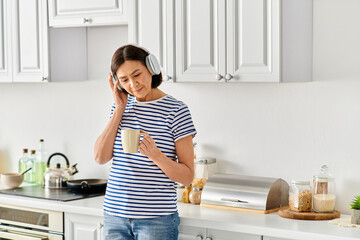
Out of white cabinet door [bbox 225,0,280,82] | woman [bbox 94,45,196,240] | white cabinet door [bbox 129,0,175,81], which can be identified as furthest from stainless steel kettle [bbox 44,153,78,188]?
white cabinet door [bbox 225,0,280,82]

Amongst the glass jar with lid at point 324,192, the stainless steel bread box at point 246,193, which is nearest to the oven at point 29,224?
the stainless steel bread box at point 246,193

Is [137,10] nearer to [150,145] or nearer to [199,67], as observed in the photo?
[199,67]

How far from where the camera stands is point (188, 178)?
271cm

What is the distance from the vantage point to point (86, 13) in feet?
11.9

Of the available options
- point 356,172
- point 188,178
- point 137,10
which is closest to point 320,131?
point 356,172

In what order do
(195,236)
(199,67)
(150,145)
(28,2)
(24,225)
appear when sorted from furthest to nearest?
(28,2), (24,225), (199,67), (195,236), (150,145)

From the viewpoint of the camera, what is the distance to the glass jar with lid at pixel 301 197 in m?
3.10

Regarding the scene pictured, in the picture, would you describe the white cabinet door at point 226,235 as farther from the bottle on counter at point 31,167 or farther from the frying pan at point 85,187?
the bottle on counter at point 31,167

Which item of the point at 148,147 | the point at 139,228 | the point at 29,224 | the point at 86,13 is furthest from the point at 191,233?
the point at 86,13

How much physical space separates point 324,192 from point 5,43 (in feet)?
7.14

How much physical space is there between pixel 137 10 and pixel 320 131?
1.16m

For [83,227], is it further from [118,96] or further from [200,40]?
[200,40]

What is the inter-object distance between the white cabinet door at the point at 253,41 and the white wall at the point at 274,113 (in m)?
0.33

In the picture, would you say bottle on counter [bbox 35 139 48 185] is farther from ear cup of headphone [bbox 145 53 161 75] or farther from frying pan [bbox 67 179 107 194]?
ear cup of headphone [bbox 145 53 161 75]
